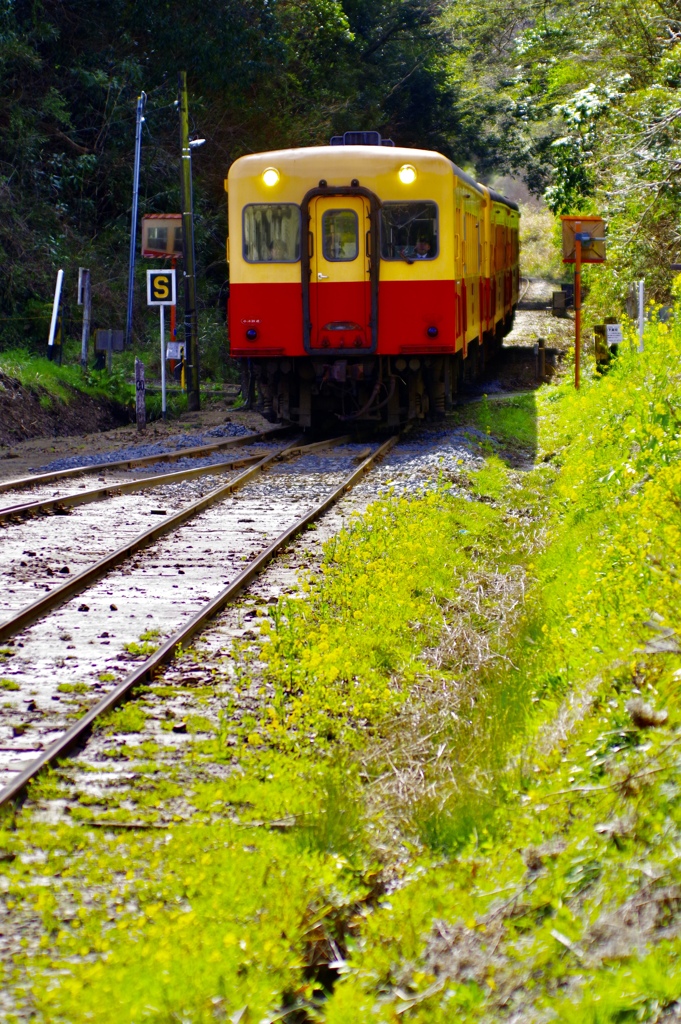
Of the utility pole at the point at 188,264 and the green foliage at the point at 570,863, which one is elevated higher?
the utility pole at the point at 188,264

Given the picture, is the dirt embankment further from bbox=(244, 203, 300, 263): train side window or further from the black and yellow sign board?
bbox=(244, 203, 300, 263): train side window

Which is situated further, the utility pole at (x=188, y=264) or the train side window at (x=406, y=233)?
the utility pole at (x=188, y=264)

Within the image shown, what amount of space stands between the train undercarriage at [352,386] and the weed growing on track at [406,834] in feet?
26.5

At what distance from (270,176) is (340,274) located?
1387 millimetres

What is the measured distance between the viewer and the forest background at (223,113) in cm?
2212

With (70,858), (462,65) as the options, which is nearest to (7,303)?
(70,858)

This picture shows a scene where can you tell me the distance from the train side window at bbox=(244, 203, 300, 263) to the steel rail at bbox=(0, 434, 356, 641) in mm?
2343

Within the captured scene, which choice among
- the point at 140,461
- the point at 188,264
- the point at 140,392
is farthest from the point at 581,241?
the point at 140,461

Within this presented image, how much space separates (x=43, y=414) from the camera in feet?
60.4

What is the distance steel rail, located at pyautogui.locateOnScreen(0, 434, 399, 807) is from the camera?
4953 millimetres

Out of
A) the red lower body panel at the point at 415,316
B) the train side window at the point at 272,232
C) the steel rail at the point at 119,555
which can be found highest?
the train side window at the point at 272,232

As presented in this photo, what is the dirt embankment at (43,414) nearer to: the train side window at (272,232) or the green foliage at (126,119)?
the green foliage at (126,119)

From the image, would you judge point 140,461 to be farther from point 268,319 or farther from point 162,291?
point 162,291

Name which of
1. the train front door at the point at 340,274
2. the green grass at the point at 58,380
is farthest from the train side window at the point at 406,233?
the green grass at the point at 58,380
